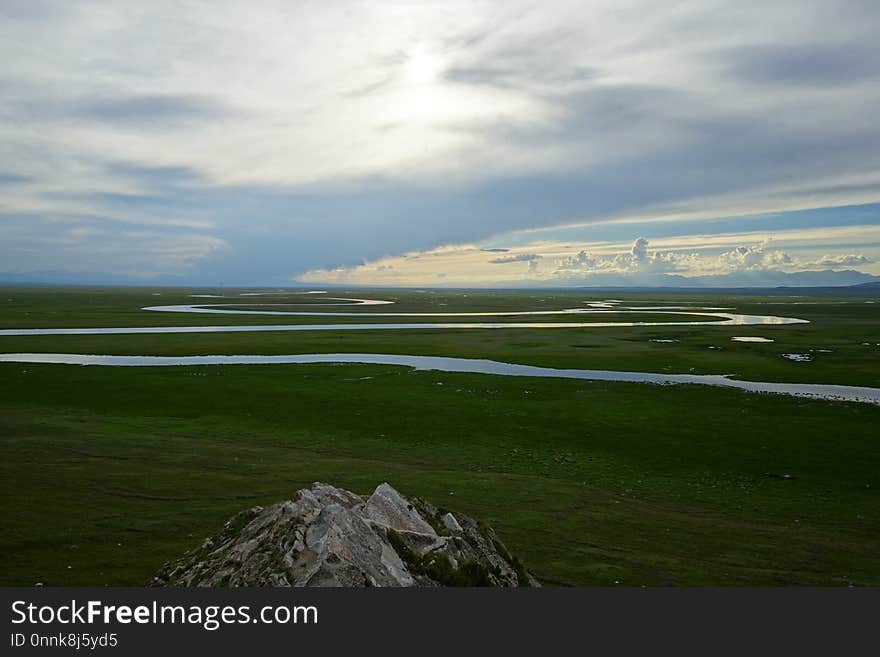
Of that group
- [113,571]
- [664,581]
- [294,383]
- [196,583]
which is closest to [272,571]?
[196,583]

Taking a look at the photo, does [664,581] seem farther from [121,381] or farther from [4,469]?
[121,381]

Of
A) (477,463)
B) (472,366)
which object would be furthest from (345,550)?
(472,366)

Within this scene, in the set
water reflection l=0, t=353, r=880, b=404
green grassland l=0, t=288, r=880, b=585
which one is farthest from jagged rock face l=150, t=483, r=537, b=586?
water reflection l=0, t=353, r=880, b=404

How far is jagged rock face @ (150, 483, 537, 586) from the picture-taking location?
1105cm

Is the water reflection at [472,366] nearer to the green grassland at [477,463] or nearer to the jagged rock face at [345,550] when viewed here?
the green grassland at [477,463]

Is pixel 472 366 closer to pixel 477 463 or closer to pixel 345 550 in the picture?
→ pixel 477 463

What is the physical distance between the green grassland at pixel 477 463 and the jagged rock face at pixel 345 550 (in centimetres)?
366

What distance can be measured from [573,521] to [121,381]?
141 feet

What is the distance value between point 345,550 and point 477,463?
18562 mm

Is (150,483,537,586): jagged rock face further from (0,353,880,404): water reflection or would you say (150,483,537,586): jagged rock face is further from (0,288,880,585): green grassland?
(0,353,880,404): water reflection

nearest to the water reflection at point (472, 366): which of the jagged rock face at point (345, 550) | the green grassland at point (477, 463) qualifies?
the green grassland at point (477, 463)

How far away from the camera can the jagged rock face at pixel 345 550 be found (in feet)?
36.2

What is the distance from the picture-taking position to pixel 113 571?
15.9 m

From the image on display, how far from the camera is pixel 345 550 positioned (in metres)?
11.3
